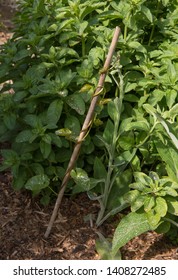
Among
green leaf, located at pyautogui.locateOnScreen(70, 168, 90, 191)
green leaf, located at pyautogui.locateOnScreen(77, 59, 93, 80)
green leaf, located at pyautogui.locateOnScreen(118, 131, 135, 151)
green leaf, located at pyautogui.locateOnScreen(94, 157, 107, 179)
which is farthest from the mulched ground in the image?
green leaf, located at pyautogui.locateOnScreen(77, 59, 93, 80)

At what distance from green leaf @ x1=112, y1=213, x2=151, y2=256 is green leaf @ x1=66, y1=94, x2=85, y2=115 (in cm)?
68

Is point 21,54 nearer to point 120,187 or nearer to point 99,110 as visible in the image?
point 99,110

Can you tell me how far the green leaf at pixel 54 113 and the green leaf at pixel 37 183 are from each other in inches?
12.4

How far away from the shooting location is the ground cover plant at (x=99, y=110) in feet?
9.22

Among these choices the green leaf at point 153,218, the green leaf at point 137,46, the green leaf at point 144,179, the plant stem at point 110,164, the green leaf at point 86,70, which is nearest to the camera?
the green leaf at point 153,218

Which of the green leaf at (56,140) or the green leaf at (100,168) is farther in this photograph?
the green leaf at (100,168)

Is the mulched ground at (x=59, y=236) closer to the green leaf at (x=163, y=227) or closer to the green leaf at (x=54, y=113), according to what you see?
the green leaf at (x=163, y=227)

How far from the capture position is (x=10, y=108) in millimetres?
3080

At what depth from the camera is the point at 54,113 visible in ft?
9.46

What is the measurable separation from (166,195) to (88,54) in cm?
106

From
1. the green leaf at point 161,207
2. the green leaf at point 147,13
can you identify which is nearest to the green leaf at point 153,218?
the green leaf at point 161,207

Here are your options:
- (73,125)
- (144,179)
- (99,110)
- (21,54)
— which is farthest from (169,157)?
(21,54)

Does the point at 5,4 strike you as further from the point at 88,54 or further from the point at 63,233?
the point at 63,233

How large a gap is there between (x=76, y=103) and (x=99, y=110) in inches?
5.7
